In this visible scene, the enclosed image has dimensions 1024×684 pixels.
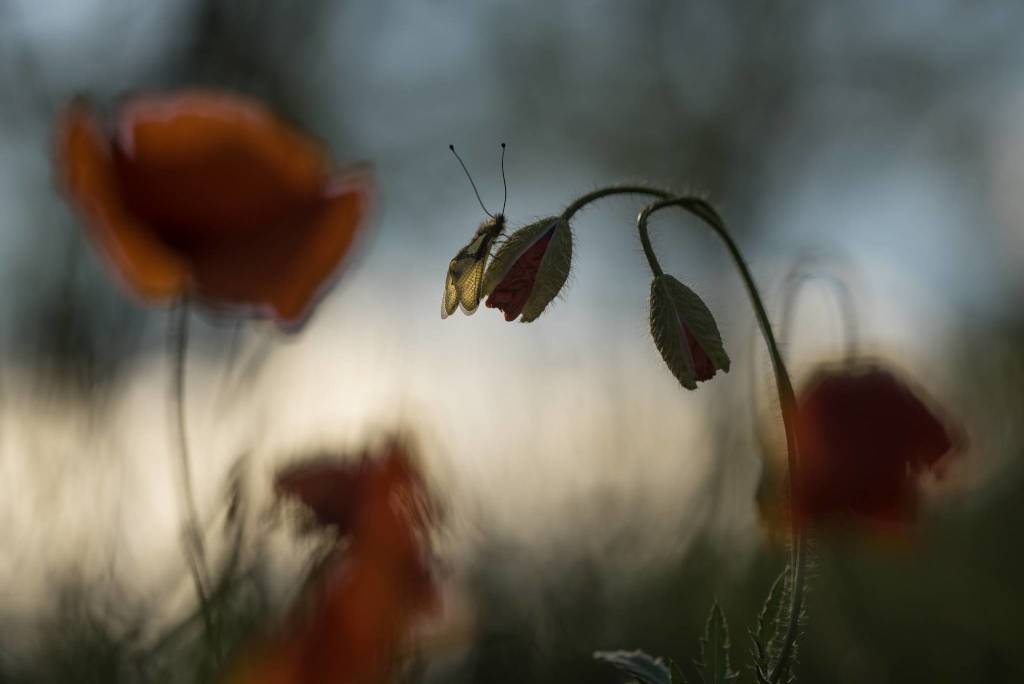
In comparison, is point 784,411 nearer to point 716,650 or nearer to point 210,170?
point 716,650

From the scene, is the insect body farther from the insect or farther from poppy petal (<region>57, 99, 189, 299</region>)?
poppy petal (<region>57, 99, 189, 299</region>)

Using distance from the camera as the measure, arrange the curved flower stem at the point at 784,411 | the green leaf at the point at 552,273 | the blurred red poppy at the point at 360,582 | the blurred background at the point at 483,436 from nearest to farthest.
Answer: the blurred red poppy at the point at 360,582
the curved flower stem at the point at 784,411
the green leaf at the point at 552,273
the blurred background at the point at 483,436

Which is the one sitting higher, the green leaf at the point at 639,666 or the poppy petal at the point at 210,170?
the poppy petal at the point at 210,170

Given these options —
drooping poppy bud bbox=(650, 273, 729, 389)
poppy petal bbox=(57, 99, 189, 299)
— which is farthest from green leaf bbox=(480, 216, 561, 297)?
poppy petal bbox=(57, 99, 189, 299)

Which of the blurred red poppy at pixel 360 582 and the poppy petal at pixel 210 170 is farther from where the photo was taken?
the poppy petal at pixel 210 170

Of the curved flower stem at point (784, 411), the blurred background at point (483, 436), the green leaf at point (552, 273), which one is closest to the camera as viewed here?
the curved flower stem at point (784, 411)

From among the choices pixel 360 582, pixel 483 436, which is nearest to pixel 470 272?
pixel 360 582

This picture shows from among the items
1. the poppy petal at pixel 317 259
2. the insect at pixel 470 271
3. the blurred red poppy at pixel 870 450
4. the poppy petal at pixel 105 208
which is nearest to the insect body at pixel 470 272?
the insect at pixel 470 271

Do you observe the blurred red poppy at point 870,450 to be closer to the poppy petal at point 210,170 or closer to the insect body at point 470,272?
the insect body at point 470,272

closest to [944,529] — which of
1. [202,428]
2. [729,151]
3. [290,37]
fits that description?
[202,428]
